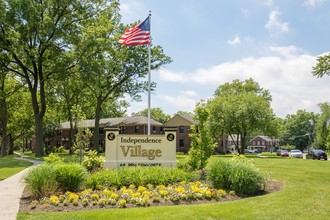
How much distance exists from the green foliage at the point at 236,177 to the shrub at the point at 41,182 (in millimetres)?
4909

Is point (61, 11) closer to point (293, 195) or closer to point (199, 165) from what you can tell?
point (199, 165)

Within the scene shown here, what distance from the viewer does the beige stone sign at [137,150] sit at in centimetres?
1517

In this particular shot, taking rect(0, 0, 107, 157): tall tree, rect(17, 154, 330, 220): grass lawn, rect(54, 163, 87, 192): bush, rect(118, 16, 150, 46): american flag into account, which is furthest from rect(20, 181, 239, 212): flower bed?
rect(0, 0, 107, 157): tall tree

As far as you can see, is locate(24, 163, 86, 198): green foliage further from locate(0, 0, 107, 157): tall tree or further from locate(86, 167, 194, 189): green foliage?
locate(0, 0, 107, 157): tall tree

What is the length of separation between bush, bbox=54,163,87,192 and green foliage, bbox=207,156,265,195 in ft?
13.9

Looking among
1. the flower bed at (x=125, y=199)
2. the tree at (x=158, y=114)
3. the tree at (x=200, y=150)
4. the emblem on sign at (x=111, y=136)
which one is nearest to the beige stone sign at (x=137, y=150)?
the emblem on sign at (x=111, y=136)

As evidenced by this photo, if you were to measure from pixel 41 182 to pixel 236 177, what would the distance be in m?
5.87

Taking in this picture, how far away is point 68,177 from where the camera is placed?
33.8 feet

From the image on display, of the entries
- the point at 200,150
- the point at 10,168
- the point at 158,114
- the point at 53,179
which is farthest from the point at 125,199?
the point at 158,114

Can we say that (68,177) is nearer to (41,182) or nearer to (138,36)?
(41,182)

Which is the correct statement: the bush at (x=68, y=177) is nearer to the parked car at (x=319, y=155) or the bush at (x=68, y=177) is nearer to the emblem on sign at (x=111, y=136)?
the emblem on sign at (x=111, y=136)

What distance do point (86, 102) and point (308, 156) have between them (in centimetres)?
3512

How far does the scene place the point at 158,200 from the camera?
885 centimetres

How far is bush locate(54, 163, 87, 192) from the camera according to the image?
33.7ft
